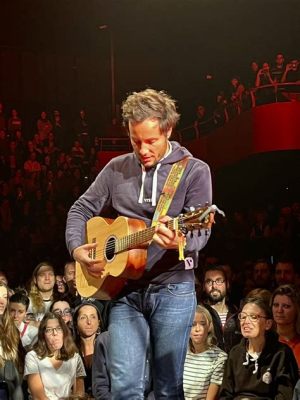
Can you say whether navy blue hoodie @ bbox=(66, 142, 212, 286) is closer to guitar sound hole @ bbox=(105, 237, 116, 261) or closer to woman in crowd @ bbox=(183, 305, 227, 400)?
guitar sound hole @ bbox=(105, 237, 116, 261)

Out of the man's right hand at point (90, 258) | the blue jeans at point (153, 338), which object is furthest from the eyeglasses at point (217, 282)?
the blue jeans at point (153, 338)

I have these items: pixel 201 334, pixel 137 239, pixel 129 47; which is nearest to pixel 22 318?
pixel 201 334

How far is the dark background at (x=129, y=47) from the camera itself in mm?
15305

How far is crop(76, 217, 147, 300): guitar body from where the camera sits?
9.75 ft

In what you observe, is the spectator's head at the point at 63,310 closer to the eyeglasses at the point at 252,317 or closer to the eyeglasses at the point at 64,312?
the eyeglasses at the point at 64,312

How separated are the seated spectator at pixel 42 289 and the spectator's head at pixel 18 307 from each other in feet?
1.65

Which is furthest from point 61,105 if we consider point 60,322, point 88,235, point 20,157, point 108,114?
point 88,235

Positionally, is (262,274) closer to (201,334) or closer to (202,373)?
(201,334)

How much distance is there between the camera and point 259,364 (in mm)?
5406

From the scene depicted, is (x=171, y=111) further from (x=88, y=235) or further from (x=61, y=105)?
(x=61, y=105)

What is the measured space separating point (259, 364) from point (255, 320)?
1.07 ft

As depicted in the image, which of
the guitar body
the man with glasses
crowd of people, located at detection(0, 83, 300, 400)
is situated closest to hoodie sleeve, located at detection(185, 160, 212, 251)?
the guitar body

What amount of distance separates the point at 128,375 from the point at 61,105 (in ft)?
→ 45.4

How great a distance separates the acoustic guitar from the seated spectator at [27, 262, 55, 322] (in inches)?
176
